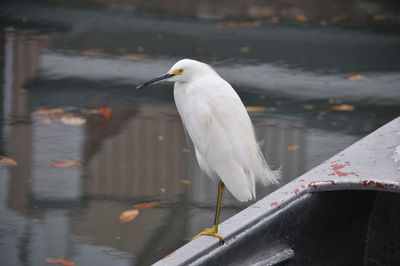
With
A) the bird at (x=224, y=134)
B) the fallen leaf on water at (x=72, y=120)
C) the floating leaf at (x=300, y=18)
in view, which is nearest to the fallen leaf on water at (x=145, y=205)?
the fallen leaf on water at (x=72, y=120)

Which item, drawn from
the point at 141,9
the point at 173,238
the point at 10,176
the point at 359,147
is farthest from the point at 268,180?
the point at 141,9

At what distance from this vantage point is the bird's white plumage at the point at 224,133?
3.56m

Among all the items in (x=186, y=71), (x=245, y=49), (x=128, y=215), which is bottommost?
(x=128, y=215)

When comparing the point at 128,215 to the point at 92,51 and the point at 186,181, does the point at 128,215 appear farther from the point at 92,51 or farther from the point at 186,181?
the point at 92,51

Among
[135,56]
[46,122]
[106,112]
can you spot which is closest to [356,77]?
[135,56]

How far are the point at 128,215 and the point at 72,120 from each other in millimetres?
1696

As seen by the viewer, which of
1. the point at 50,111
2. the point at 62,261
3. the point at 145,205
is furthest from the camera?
the point at 50,111

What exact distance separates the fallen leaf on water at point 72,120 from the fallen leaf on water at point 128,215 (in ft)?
5.09

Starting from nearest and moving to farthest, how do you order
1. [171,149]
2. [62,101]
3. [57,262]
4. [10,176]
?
[57,262]
[10,176]
[171,149]
[62,101]

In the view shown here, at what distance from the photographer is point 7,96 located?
702cm

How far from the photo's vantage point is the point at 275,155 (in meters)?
5.99

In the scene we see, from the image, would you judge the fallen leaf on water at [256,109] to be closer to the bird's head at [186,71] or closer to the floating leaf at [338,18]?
the floating leaf at [338,18]

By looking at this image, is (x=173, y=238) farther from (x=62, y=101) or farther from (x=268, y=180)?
(x=62, y=101)

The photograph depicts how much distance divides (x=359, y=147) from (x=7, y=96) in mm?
3802
